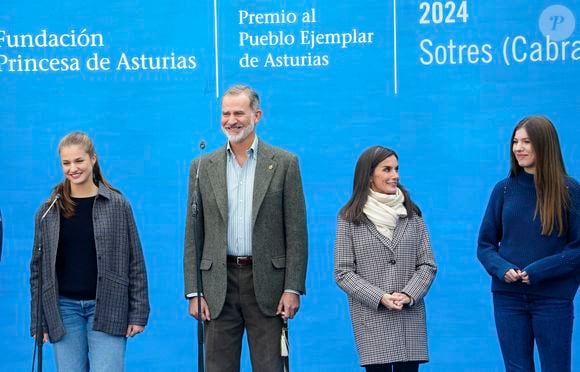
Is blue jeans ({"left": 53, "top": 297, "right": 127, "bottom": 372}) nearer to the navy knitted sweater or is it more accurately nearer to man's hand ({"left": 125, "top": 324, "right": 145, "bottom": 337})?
man's hand ({"left": 125, "top": 324, "right": 145, "bottom": 337})

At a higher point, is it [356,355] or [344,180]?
[344,180]

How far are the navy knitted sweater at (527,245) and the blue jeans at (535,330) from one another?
0.05 metres

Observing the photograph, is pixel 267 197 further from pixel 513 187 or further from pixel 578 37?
pixel 578 37

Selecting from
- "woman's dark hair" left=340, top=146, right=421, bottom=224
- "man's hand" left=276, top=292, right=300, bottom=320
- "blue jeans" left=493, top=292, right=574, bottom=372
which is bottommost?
"blue jeans" left=493, top=292, right=574, bottom=372

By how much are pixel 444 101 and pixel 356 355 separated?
4.86 ft

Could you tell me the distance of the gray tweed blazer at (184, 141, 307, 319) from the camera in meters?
4.23

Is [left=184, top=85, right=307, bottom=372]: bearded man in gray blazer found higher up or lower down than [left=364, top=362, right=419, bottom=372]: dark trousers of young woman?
higher up

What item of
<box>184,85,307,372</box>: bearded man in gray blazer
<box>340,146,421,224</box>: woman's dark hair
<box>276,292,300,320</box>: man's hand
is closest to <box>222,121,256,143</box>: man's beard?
<box>184,85,307,372</box>: bearded man in gray blazer

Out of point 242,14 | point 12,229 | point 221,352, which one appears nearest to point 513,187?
point 221,352

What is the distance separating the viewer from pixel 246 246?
14.0ft

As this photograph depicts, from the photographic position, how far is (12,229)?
541cm

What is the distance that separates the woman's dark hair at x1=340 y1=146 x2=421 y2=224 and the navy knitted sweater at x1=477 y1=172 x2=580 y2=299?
401mm

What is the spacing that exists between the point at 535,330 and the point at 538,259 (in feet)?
1.01

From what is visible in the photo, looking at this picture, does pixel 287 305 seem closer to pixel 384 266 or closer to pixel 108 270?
pixel 384 266
